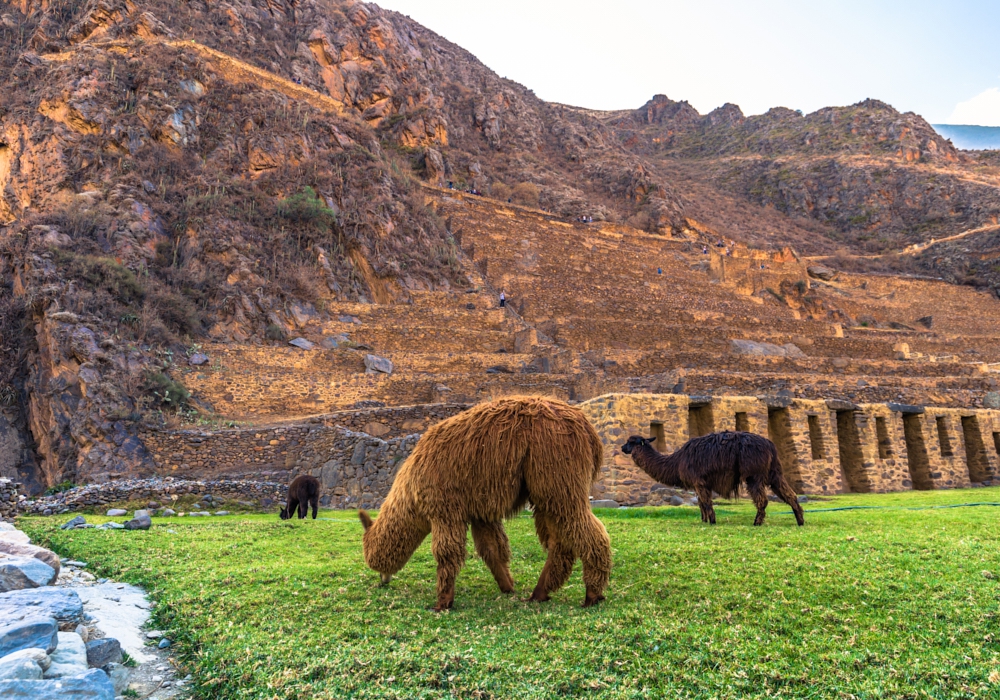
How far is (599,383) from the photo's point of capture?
19.1 metres

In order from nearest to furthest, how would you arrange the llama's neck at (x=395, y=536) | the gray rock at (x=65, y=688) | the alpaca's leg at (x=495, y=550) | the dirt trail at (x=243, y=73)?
the gray rock at (x=65, y=688), the alpaca's leg at (x=495, y=550), the llama's neck at (x=395, y=536), the dirt trail at (x=243, y=73)

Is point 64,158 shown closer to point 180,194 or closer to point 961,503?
point 180,194

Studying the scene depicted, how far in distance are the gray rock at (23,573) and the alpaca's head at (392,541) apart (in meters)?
2.56

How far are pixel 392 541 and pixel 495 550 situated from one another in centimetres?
95

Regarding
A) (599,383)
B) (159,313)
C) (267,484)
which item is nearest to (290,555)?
(267,484)

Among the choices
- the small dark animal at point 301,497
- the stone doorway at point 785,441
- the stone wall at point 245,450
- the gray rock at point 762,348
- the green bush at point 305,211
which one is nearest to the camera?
the small dark animal at point 301,497

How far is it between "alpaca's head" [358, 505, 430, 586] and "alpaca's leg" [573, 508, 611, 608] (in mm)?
1431

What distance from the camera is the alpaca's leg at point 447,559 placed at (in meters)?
5.38

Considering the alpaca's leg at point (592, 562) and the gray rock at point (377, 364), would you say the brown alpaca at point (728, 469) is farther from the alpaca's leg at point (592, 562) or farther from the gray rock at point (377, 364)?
the gray rock at point (377, 364)

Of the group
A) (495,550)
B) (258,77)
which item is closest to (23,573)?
(495,550)

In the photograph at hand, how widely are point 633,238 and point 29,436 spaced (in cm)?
3697

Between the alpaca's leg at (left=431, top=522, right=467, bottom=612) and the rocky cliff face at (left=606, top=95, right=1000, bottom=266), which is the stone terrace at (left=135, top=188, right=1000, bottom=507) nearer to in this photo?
the alpaca's leg at (left=431, top=522, right=467, bottom=612)

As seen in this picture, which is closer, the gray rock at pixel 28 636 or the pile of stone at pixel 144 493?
the gray rock at pixel 28 636

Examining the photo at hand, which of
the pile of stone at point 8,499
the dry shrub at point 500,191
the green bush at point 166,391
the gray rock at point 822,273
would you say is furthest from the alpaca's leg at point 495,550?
the gray rock at point 822,273
